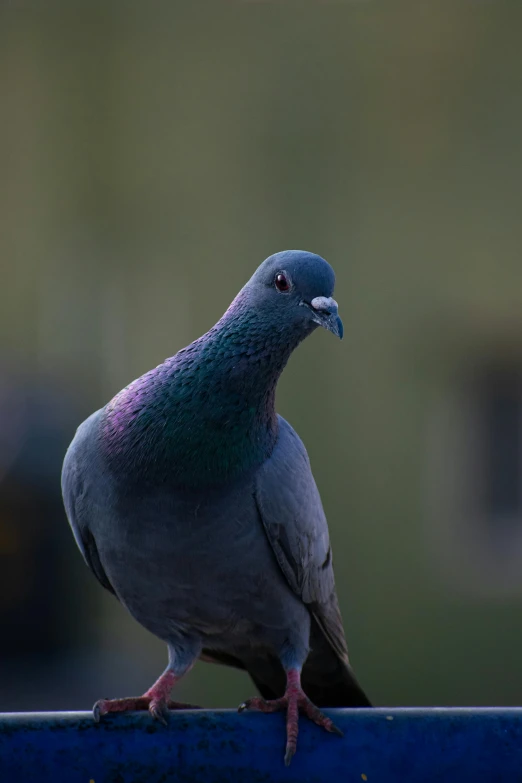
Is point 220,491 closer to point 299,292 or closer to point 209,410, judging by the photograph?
point 209,410

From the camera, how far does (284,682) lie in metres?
2.58

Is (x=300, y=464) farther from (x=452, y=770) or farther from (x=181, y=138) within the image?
(x=181, y=138)

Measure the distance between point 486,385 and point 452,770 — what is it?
4.14 meters

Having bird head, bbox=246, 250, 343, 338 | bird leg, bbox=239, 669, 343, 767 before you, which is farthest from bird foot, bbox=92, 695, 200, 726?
bird head, bbox=246, 250, 343, 338

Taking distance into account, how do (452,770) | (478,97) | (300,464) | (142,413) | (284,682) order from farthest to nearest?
1. (478,97)
2. (284,682)
3. (300,464)
4. (142,413)
5. (452,770)

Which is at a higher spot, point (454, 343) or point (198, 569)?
point (198, 569)

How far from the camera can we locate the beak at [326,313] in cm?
184

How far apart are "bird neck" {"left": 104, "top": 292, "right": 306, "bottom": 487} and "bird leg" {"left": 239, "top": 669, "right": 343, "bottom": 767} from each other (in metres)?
0.49

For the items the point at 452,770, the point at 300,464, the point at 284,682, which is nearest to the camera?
the point at 452,770

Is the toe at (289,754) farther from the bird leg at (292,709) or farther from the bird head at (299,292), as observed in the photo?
the bird head at (299,292)

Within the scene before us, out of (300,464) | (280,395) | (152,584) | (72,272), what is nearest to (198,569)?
(152,584)

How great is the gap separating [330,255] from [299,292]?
3.96 meters

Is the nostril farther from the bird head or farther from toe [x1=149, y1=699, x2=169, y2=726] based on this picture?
toe [x1=149, y1=699, x2=169, y2=726]

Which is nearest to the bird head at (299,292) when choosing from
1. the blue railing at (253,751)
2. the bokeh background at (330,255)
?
the blue railing at (253,751)
